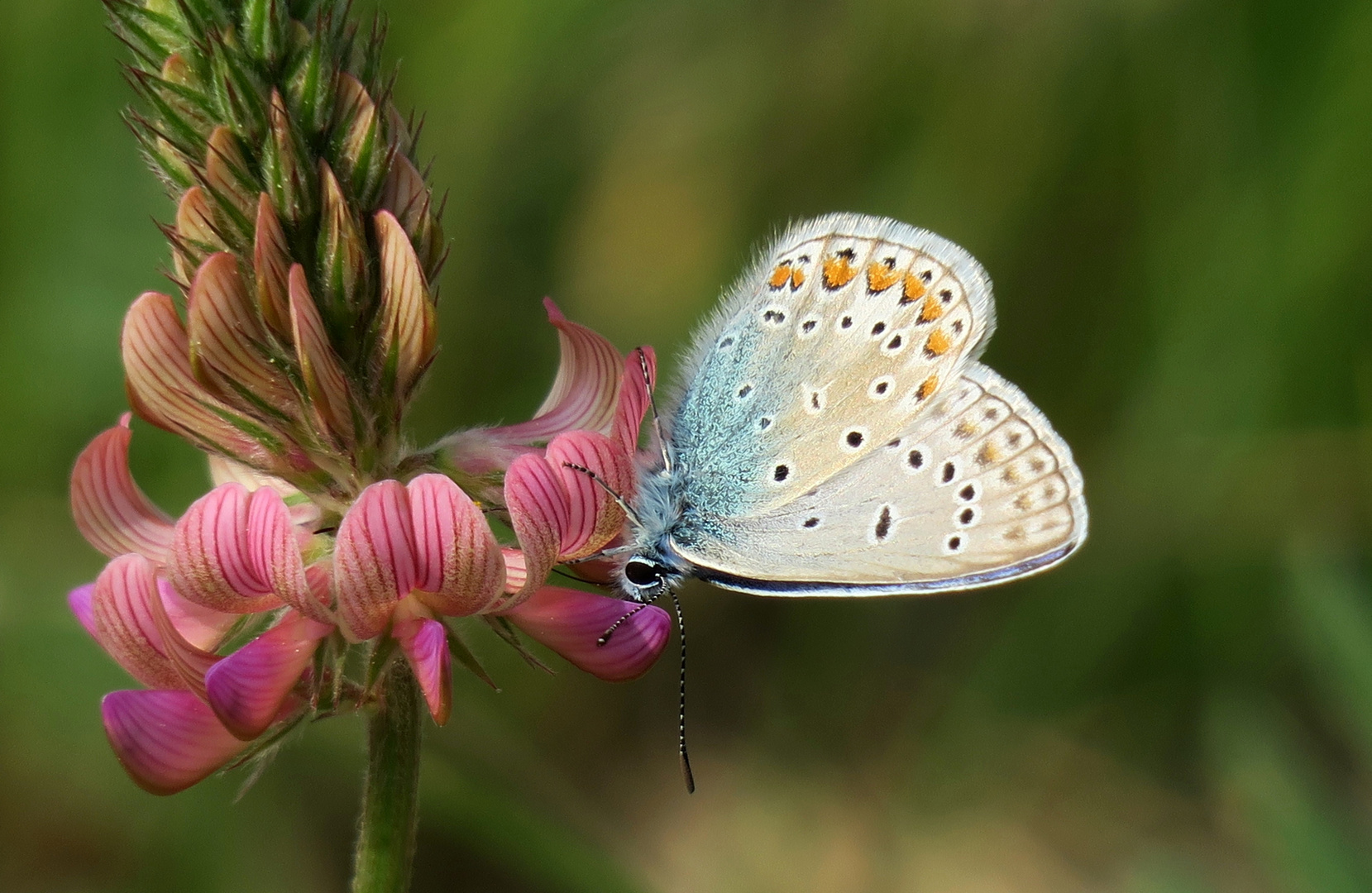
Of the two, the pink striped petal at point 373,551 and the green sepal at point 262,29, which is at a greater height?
the green sepal at point 262,29

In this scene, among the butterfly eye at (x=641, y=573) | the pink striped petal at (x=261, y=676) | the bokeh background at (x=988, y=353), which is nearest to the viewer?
the pink striped petal at (x=261, y=676)

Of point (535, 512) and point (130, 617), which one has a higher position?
point (535, 512)

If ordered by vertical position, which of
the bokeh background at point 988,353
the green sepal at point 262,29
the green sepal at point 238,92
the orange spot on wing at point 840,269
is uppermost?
the green sepal at point 262,29

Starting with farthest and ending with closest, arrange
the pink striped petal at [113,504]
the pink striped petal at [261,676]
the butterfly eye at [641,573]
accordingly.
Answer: the butterfly eye at [641,573] → the pink striped petal at [113,504] → the pink striped petal at [261,676]

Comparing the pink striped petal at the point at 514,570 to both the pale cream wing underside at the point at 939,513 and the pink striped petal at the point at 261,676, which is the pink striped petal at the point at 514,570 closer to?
the pink striped petal at the point at 261,676

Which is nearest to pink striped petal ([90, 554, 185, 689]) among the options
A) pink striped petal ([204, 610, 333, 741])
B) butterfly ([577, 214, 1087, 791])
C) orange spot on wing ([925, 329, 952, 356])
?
pink striped petal ([204, 610, 333, 741])

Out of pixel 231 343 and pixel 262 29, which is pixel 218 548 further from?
pixel 262 29

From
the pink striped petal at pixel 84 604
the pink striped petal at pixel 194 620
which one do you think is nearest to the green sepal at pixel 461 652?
the pink striped petal at pixel 194 620

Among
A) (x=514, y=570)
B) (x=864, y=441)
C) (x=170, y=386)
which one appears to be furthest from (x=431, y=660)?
(x=864, y=441)

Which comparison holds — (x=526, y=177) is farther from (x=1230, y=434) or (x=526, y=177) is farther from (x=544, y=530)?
(x=544, y=530)
